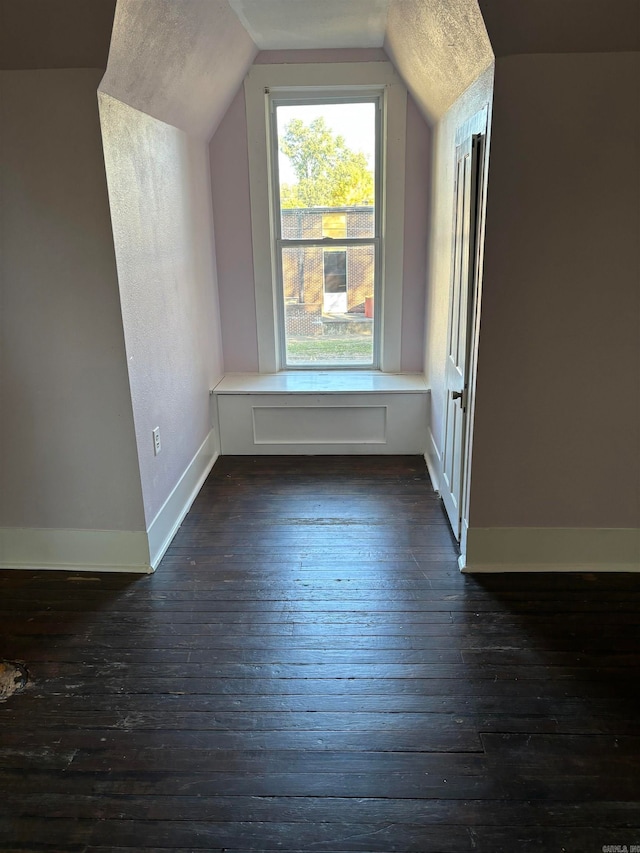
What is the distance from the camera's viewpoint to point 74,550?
107 inches

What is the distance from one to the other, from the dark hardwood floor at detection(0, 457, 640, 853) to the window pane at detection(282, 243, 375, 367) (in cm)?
175

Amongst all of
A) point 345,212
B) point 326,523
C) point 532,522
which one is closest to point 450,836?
point 532,522

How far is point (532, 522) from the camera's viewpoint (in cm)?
261

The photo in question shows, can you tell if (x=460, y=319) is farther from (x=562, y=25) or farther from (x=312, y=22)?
(x=312, y=22)

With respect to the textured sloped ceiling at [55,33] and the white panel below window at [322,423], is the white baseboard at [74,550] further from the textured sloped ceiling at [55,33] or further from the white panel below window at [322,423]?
the textured sloped ceiling at [55,33]

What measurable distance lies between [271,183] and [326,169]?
0.38 m

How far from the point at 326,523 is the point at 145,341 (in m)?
1.29

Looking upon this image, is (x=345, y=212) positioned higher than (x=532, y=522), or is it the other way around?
(x=345, y=212)

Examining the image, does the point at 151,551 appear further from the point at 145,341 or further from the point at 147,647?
the point at 145,341

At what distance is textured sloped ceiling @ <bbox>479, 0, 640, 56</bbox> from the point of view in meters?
A: 1.91

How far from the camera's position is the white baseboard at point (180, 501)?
2.78m

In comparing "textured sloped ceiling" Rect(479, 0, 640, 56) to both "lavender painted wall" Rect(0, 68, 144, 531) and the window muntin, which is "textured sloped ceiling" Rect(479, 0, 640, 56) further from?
the window muntin

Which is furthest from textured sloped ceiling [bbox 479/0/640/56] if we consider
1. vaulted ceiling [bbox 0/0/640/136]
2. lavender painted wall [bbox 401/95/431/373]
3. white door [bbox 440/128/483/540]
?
lavender painted wall [bbox 401/95/431/373]

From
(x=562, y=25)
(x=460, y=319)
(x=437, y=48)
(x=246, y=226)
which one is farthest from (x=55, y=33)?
(x=246, y=226)
